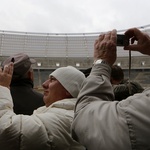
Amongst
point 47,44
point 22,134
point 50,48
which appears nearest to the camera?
point 22,134

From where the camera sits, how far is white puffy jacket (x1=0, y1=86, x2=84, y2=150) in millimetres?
1678

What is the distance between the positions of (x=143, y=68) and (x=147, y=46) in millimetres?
25780

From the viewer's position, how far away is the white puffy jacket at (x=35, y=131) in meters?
1.68

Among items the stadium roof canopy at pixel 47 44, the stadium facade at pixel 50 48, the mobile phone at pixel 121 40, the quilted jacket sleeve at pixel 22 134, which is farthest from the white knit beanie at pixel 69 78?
the stadium roof canopy at pixel 47 44

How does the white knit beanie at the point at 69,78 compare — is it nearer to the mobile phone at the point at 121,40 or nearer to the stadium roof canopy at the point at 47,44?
the mobile phone at the point at 121,40

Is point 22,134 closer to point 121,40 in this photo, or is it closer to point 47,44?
point 121,40

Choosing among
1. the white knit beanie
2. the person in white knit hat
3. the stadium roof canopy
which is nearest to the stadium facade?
the stadium roof canopy

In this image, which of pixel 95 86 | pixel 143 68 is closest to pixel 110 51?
pixel 95 86

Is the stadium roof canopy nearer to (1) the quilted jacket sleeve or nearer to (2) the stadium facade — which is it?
(2) the stadium facade

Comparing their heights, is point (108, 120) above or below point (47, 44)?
below

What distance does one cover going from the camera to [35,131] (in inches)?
66.6

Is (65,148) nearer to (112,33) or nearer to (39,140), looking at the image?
(39,140)

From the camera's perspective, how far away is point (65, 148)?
179cm

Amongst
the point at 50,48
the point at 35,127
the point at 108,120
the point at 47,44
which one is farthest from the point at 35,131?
the point at 47,44
